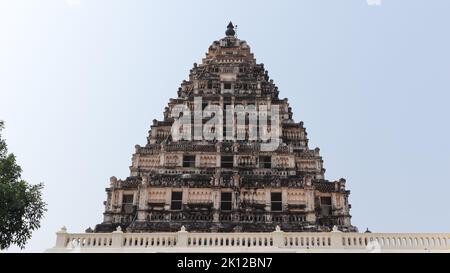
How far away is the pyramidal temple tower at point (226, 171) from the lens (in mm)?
29750

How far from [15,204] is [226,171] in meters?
13.9

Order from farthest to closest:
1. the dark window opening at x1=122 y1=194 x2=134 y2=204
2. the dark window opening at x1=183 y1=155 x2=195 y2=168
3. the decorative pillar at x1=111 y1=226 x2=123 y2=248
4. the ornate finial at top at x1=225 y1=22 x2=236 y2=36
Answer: the ornate finial at top at x1=225 y1=22 x2=236 y2=36, the dark window opening at x1=183 y1=155 x2=195 y2=168, the dark window opening at x1=122 y1=194 x2=134 y2=204, the decorative pillar at x1=111 y1=226 x2=123 y2=248

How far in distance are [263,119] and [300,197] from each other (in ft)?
28.3

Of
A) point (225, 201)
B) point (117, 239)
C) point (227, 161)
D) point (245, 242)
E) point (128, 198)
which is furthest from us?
point (227, 161)

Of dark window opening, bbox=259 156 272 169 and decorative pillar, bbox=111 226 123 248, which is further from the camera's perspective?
dark window opening, bbox=259 156 272 169

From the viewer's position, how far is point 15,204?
23.5 meters

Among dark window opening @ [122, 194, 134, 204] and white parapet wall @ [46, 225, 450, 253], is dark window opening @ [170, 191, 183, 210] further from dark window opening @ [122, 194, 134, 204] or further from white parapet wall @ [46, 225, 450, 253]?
white parapet wall @ [46, 225, 450, 253]

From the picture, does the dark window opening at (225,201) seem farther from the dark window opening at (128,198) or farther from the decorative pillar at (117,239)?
the decorative pillar at (117,239)

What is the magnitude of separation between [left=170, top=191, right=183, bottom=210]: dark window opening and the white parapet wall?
6.96 meters

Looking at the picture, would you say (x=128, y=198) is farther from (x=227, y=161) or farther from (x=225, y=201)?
(x=227, y=161)

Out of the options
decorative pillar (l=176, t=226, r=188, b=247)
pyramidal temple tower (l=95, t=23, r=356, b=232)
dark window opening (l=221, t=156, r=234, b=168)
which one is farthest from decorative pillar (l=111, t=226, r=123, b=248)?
dark window opening (l=221, t=156, r=234, b=168)

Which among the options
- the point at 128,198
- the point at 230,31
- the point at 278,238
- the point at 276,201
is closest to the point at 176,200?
the point at 128,198

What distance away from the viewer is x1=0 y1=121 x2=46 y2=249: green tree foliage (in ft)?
76.5
